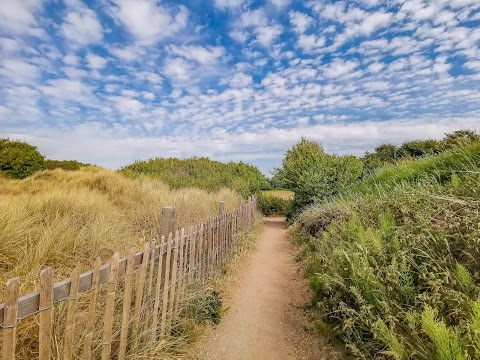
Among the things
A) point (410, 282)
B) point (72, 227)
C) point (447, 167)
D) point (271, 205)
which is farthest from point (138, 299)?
point (271, 205)

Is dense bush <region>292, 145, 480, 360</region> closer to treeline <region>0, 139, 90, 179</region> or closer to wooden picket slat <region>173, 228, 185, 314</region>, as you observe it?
wooden picket slat <region>173, 228, 185, 314</region>

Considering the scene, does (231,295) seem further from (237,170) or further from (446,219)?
(237,170)

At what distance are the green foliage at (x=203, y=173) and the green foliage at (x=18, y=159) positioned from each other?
5434mm

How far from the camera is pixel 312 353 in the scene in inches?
152

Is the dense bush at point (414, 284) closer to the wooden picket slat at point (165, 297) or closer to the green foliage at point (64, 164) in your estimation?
the wooden picket slat at point (165, 297)

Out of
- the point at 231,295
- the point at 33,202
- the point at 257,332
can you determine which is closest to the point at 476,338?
the point at 257,332

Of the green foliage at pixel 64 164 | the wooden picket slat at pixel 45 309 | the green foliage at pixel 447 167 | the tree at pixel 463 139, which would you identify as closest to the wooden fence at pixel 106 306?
the wooden picket slat at pixel 45 309

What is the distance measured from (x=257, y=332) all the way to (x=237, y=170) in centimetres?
2088

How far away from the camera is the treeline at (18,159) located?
17.3 meters

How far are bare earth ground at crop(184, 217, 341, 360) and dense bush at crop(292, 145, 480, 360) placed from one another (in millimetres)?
456

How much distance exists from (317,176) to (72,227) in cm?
1080

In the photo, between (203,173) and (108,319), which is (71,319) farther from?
(203,173)

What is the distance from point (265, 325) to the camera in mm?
4738

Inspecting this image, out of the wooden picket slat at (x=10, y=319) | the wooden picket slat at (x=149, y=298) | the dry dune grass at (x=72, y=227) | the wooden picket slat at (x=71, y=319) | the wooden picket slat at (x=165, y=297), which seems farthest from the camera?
the dry dune grass at (x=72, y=227)
